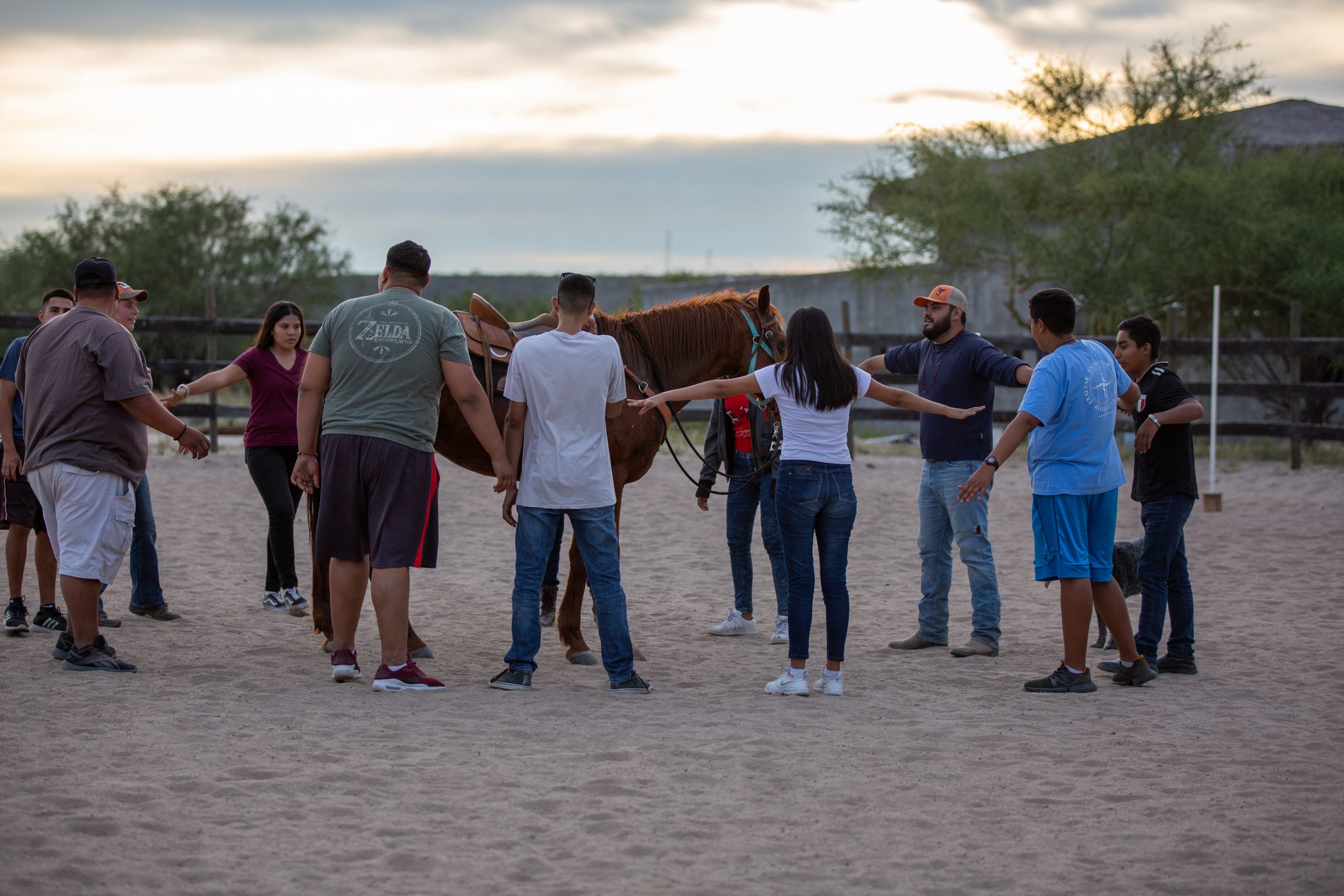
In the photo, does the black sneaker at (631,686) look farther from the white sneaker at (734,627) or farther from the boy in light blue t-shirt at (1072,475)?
the boy in light blue t-shirt at (1072,475)

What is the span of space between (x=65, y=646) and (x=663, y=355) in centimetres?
313

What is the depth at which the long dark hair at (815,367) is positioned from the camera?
15.6 ft

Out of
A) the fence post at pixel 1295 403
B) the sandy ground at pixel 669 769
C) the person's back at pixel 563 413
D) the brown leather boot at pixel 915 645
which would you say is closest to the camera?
the sandy ground at pixel 669 769

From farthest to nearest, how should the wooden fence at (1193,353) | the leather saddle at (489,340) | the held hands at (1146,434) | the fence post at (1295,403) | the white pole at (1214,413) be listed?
the fence post at (1295,403) < the wooden fence at (1193,353) < the white pole at (1214,413) < the leather saddle at (489,340) < the held hands at (1146,434)

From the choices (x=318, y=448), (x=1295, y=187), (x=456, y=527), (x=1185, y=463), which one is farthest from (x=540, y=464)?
(x=1295, y=187)

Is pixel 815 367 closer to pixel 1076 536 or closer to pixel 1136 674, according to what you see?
pixel 1076 536

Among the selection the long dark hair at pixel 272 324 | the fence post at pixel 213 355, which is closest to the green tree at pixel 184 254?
the fence post at pixel 213 355

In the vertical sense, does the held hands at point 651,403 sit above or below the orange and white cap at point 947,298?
below

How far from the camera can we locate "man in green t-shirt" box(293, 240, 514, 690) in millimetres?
4801

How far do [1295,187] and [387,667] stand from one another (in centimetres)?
1633

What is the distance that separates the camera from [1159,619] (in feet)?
18.0

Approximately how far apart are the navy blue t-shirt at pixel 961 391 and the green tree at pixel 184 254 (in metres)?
24.4

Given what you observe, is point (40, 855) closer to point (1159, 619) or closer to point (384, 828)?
point (384, 828)

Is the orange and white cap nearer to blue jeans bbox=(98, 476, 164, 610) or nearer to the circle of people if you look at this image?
the circle of people
